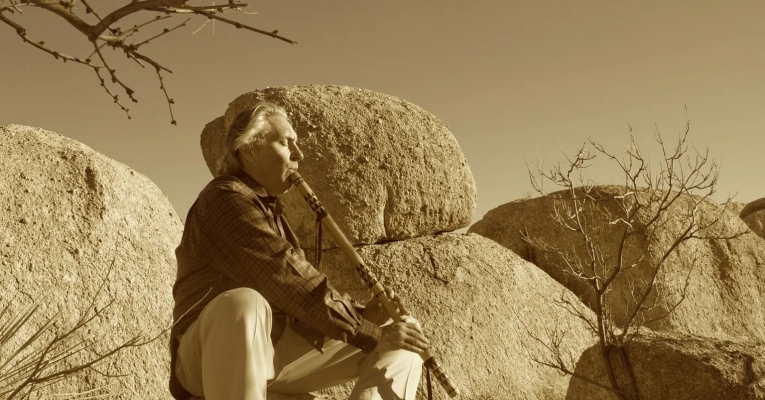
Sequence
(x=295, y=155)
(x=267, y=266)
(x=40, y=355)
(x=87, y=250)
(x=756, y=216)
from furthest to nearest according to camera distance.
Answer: (x=756, y=216), (x=87, y=250), (x=295, y=155), (x=267, y=266), (x=40, y=355)

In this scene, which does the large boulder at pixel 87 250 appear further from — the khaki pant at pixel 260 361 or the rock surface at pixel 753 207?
the rock surface at pixel 753 207

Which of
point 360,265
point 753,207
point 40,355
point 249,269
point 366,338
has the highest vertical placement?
point 753,207

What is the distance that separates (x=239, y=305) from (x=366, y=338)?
66cm

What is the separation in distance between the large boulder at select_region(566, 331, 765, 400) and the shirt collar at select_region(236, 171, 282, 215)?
229 cm

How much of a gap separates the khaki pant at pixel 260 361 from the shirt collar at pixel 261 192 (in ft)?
1.88

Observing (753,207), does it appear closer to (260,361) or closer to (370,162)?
(370,162)

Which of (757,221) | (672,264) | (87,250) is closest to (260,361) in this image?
(87,250)

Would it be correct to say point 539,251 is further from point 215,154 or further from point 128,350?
point 128,350

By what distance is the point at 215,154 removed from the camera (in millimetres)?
6621

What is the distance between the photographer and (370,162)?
6.40 m

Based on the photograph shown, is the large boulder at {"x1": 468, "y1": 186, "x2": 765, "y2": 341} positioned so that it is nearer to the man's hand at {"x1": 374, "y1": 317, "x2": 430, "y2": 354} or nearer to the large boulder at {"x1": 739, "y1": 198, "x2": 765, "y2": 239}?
the large boulder at {"x1": 739, "y1": 198, "x2": 765, "y2": 239}

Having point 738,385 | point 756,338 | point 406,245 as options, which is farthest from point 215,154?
point 756,338

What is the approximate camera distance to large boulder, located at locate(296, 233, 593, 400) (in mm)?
6129

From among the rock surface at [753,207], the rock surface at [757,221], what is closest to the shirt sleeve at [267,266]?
the rock surface at [757,221]
